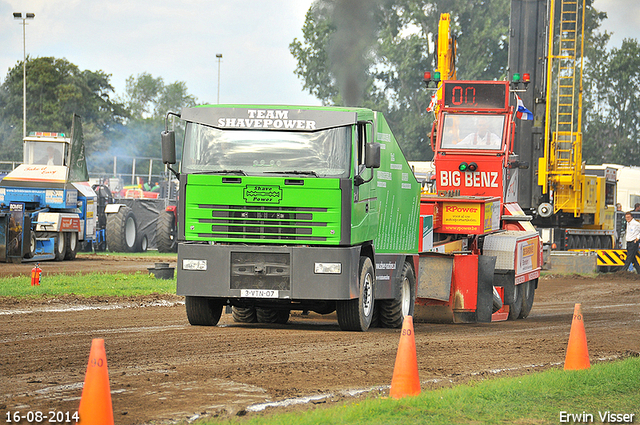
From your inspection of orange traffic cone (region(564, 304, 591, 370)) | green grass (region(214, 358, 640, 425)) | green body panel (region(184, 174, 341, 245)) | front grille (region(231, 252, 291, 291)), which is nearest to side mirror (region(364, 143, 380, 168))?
green body panel (region(184, 174, 341, 245))

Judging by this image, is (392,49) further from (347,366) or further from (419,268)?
(347,366)

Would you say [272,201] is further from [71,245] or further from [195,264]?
[71,245]

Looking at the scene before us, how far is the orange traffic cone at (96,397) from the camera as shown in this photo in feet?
17.8

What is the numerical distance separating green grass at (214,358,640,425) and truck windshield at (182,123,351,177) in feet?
13.0

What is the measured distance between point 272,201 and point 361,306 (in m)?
1.95

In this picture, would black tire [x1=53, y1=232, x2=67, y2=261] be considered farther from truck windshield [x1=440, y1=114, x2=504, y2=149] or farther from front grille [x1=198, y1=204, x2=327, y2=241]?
front grille [x1=198, y1=204, x2=327, y2=241]

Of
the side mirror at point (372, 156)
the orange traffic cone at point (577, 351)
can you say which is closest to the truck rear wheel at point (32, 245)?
the side mirror at point (372, 156)

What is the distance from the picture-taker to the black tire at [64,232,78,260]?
87.4 ft

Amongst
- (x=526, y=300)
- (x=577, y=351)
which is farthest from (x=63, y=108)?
(x=577, y=351)

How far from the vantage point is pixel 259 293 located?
1125 cm

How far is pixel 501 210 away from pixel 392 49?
148 feet

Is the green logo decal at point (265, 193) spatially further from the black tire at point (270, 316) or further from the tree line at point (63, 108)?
the tree line at point (63, 108)

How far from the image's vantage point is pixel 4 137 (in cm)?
6053

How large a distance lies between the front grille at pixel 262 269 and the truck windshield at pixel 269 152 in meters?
1.06
